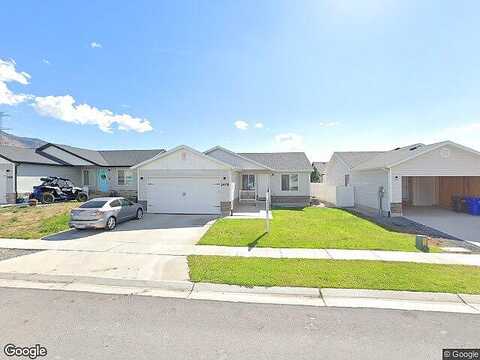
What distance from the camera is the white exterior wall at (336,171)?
81.2 feet

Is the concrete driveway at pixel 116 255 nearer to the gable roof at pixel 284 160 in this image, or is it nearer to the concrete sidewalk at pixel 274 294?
the concrete sidewalk at pixel 274 294

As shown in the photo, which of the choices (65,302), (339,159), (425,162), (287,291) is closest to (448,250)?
(287,291)

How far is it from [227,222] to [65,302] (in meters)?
8.73

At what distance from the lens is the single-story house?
1628 centimetres

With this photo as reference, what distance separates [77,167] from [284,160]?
20.9 metres

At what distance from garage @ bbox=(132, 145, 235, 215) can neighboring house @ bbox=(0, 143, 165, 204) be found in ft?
27.1

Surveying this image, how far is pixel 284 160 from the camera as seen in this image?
80.7 ft

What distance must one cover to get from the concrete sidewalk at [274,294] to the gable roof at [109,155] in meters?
21.9

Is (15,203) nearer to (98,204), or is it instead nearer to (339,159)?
(98,204)

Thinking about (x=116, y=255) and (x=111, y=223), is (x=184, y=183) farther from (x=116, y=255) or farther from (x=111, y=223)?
(x=116, y=255)

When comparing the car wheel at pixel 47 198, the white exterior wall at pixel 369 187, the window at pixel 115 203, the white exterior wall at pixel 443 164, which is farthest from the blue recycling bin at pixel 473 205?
the car wheel at pixel 47 198

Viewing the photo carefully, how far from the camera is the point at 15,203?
67.9ft

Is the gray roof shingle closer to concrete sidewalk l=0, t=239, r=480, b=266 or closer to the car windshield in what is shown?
the car windshield

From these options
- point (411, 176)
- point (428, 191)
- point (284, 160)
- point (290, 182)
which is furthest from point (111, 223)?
point (428, 191)
